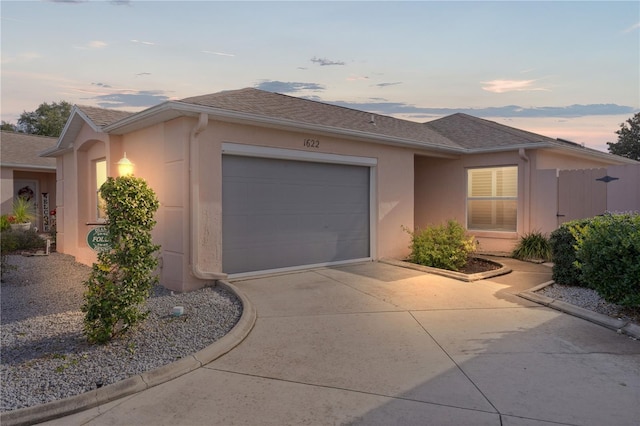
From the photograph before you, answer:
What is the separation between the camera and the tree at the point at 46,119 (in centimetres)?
3719

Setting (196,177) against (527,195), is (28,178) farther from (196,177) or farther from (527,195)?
(527,195)

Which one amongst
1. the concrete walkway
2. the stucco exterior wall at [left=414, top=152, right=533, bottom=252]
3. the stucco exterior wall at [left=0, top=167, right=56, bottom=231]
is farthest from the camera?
the stucco exterior wall at [left=0, top=167, right=56, bottom=231]

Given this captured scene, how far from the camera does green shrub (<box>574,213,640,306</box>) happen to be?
5734 millimetres

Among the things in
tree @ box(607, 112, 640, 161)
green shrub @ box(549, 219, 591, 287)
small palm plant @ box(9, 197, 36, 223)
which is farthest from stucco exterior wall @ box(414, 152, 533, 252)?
tree @ box(607, 112, 640, 161)

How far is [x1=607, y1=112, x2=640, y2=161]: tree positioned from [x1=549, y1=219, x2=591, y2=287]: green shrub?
3166cm

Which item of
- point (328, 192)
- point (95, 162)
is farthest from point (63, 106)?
point (328, 192)

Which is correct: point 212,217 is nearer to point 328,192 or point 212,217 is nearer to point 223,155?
point 223,155

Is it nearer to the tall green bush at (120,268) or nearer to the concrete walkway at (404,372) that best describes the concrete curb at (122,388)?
the concrete walkway at (404,372)

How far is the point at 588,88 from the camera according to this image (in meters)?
12.3

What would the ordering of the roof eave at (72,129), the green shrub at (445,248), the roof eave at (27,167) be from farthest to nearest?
the roof eave at (27,167)
the roof eave at (72,129)
the green shrub at (445,248)

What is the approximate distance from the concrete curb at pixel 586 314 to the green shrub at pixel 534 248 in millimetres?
4054

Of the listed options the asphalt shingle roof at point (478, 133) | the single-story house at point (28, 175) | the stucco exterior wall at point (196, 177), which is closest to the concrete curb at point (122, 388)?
the stucco exterior wall at point (196, 177)

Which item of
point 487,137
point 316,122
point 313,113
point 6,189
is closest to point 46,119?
point 6,189

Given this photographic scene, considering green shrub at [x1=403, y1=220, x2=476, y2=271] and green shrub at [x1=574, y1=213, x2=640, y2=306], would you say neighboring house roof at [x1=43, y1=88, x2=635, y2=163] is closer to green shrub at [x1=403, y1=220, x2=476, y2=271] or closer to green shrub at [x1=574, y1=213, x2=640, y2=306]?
green shrub at [x1=403, y1=220, x2=476, y2=271]
